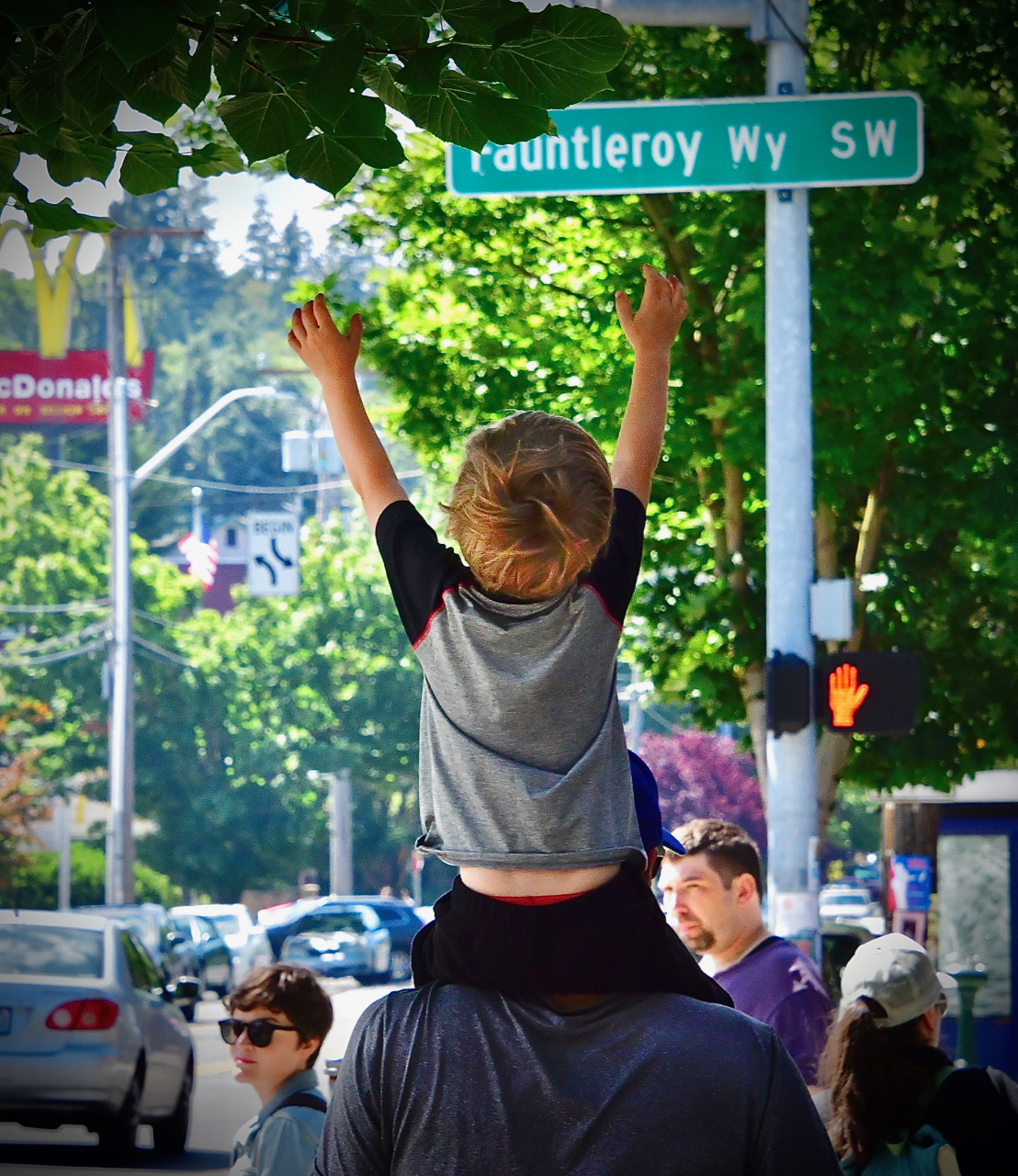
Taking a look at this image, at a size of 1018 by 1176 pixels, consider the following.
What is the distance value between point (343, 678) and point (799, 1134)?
1804 inches

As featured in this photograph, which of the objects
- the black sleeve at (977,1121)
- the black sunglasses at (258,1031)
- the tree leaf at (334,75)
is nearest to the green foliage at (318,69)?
the tree leaf at (334,75)

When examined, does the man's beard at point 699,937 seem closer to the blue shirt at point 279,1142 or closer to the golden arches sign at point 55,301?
the blue shirt at point 279,1142

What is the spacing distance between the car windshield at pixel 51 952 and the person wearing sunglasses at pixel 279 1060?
8266mm

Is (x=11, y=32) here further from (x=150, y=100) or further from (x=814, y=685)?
(x=814, y=685)

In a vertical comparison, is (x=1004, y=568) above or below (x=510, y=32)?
below

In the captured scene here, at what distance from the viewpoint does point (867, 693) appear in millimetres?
Result: 9016

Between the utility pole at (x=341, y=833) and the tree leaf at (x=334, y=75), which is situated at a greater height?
the tree leaf at (x=334, y=75)

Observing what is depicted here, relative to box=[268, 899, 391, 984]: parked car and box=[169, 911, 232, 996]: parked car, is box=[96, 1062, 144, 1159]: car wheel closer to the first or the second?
box=[169, 911, 232, 996]: parked car

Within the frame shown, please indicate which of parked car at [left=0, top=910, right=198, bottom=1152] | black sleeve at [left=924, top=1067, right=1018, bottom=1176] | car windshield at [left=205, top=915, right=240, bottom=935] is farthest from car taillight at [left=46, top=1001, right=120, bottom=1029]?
car windshield at [left=205, top=915, right=240, bottom=935]

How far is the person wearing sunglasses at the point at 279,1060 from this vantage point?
13.6 ft

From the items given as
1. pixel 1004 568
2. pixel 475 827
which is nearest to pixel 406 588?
pixel 475 827

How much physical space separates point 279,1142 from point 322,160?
2.37 m

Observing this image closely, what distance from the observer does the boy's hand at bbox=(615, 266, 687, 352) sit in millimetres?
2439

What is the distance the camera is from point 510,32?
2.45 metres
